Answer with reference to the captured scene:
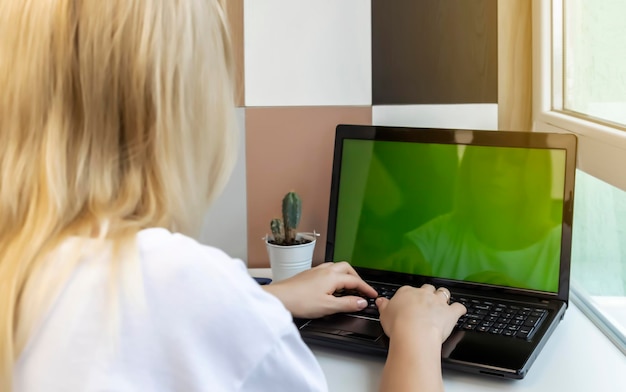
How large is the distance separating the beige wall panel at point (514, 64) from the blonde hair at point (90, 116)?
0.86 metres

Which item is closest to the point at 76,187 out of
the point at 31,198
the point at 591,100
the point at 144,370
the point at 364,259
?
the point at 31,198

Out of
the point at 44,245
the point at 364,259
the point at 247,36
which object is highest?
the point at 247,36

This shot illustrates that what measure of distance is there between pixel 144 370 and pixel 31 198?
0.60 ft

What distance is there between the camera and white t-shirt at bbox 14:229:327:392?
0.60 m

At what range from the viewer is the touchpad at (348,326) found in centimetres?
102

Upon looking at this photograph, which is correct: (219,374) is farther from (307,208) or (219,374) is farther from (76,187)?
(307,208)

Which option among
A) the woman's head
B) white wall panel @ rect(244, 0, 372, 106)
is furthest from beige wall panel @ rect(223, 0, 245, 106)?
the woman's head

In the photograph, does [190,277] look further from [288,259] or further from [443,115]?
[443,115]

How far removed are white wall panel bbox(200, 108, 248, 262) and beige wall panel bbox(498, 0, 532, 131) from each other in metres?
0.52

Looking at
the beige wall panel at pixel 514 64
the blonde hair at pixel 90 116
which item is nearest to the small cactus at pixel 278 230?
the beige wall panel at pixel 514 64

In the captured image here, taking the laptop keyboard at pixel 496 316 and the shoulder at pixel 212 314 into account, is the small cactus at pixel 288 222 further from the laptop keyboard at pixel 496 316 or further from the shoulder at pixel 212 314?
the shoulder at pixel 212 314

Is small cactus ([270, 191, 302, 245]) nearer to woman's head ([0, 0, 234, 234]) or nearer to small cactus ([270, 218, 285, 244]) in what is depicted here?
small cactus ([270, 218, 285, 244])

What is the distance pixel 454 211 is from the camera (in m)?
1.24

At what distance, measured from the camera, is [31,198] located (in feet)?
2.14
